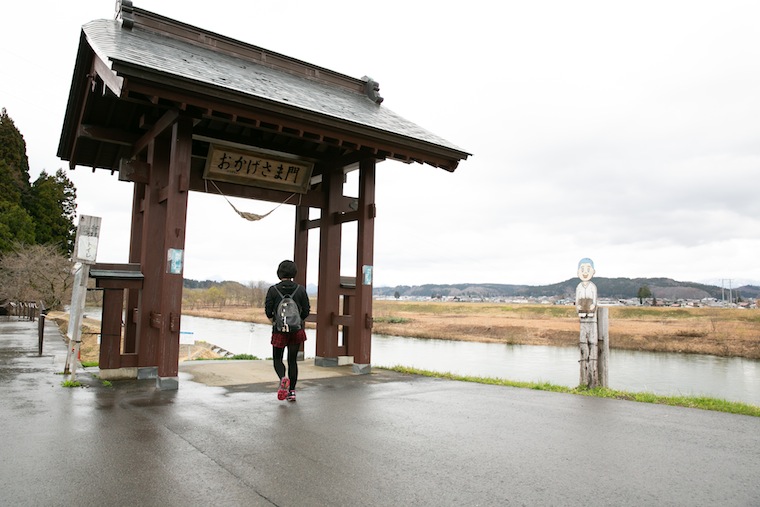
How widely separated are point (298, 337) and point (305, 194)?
3605 millimetres

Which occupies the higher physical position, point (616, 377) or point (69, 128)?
point (69, 128)

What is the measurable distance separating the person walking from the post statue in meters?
3.85

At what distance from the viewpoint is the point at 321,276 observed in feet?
28.3

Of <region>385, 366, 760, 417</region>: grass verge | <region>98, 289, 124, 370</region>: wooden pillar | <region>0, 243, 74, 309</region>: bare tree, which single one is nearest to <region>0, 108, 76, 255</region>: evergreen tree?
<region>0, 243, 74, 309</region>: bare tree

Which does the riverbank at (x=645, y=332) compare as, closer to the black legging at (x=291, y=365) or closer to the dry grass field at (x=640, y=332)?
the dry grass field at (x=640, y=332)

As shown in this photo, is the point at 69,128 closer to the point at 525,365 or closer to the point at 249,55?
the point at 249,55

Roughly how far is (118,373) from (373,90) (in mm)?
6501

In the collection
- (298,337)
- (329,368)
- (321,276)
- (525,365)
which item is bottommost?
(525,365)

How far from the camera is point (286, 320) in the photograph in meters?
5.56

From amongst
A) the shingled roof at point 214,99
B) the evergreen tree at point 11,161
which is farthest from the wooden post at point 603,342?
the evergreen tree at point 11,161

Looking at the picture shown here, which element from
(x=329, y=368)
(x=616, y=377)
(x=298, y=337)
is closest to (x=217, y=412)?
(x=298, y=337)

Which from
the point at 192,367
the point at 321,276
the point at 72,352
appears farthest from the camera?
the point at 321,276

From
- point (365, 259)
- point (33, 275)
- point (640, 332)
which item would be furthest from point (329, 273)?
point (640, 332)

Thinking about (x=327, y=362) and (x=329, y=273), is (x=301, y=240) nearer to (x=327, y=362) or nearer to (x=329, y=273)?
(x=329, y=273)
